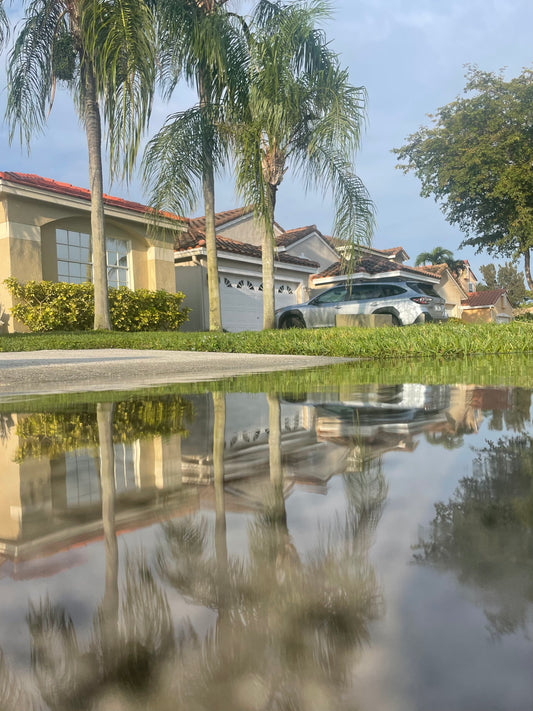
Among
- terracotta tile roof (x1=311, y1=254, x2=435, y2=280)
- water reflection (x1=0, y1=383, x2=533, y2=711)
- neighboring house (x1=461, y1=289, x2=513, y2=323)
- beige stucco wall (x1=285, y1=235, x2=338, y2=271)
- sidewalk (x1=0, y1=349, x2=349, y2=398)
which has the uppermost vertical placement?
beige stucco wall (x1=285, y1=235, x2=338, y2=271)

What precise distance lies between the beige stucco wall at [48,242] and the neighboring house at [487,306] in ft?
109

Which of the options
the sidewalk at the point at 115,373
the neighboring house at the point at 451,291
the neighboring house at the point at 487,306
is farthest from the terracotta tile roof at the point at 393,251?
the sidewalk at the point at 115,373

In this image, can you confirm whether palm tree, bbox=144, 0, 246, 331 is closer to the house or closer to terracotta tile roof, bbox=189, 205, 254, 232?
the house

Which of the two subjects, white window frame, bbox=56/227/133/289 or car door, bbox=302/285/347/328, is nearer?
car door, bbox=302/285/347/328

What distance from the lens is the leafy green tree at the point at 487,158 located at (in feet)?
81.1

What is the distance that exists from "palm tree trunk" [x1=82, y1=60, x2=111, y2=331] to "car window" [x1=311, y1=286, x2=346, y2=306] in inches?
261

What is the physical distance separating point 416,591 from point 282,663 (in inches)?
12.8

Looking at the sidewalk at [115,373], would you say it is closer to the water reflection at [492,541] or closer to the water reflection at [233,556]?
the water reflection at [233,556]

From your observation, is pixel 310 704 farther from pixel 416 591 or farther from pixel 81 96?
pixel 81 96

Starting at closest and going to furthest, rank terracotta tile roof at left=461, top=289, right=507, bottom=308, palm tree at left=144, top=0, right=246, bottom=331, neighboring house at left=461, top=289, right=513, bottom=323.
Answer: palm tree at left=144, top=0, right=246, bottom=331 < neighboring house at left=461, top=289, right=513, bottom=323 < terracotta tile roof at left=461, top=289, right=507, bottom=308

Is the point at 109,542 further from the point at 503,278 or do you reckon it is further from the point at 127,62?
the point at 503,278

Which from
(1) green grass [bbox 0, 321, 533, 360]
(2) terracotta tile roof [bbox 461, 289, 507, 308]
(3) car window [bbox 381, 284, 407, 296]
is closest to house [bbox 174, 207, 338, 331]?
(3) car window [bbox 381, 284, 407, 296]

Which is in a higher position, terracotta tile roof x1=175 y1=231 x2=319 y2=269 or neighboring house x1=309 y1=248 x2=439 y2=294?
terracotta tile roof x1=175 y1=231 x2=319 y2=269

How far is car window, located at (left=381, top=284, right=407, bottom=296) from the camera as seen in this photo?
16562 millimetres
